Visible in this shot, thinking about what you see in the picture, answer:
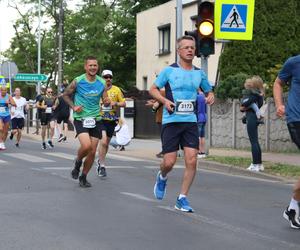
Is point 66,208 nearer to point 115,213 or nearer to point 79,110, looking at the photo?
point 115,213

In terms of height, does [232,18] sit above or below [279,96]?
above

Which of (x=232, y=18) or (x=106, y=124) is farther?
(x=232, y=18)

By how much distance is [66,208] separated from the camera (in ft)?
25.9

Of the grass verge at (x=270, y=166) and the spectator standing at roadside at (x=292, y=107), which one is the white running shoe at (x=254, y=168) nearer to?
the grass verge at (x=270, y=166)

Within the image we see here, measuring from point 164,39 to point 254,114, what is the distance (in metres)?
23.1

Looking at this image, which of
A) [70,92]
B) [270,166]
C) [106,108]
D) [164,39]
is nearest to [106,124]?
[106,108]

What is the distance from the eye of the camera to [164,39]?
115ft

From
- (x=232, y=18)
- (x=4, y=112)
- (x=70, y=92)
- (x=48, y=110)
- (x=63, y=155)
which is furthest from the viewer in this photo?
(x=48, y=110)

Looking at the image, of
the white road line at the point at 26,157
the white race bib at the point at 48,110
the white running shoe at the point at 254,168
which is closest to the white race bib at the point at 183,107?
the white running shoe at the point at 254,168

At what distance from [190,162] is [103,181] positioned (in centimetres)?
345

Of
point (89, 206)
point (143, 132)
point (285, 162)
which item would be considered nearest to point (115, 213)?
point (89, 206)

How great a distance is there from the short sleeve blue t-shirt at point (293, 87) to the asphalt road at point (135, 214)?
1.21m

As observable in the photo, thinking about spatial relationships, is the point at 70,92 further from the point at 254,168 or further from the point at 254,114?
the point at 254,168

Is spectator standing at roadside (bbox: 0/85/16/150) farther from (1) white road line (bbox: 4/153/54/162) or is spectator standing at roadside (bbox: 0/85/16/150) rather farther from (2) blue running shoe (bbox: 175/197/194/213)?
(2) blue running shoe (bbox: 175/197/194/213)
